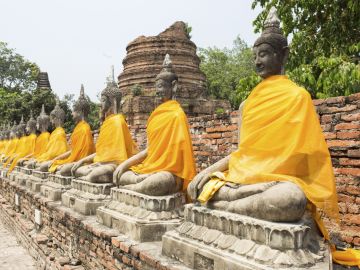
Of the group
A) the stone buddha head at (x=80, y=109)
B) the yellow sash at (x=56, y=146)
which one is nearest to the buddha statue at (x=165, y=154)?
the stone buddha head at (x=80, y=109)

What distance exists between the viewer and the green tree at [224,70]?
91.0 ft

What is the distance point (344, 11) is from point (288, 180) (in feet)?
16.4

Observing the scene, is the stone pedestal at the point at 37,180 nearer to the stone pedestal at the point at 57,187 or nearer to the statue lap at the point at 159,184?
the stone pedestal at the point at 57,187

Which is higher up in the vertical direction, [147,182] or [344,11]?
[344,11]

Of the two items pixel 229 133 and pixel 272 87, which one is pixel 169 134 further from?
pixel 229 133

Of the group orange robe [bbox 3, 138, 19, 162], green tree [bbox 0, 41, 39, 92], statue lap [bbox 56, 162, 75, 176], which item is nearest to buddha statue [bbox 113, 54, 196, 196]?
statue lap [bbox 56, 162, 75, 176]

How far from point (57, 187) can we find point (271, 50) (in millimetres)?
5152

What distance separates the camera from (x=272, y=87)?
317 centimetres

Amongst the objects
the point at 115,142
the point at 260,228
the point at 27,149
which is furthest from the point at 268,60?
the point at 27,149

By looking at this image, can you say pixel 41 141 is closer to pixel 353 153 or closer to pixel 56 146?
pixel 56 146

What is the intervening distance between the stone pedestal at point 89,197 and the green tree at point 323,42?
133 inches

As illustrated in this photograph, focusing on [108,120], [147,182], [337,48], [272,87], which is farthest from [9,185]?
[272,87]

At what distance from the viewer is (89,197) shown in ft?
18.5

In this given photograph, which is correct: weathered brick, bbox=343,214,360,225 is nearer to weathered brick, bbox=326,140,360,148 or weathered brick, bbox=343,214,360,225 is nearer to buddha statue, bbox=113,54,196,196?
weathered brick, bbox=326,140,360,148
